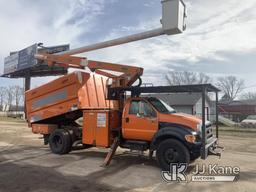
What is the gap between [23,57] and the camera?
57.2m

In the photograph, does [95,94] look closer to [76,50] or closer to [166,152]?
[76,50]

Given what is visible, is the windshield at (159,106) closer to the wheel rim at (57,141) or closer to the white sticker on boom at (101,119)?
the white sticker on boom at (101,119)

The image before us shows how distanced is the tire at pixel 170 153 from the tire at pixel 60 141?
4335 millimetres

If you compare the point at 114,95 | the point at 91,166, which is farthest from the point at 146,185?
the point at 114,95

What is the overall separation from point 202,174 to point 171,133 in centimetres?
144

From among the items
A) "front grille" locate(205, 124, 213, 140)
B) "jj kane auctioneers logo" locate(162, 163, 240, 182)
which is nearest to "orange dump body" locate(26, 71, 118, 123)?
"front grille" locate(205, 124, 213, 140)

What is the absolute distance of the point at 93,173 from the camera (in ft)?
32.0

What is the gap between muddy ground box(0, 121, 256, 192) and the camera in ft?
27.2

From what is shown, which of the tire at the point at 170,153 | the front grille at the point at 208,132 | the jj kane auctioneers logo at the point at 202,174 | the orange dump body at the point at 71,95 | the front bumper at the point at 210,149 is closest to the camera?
the jj kane auctioneers logo at the point at 202,174

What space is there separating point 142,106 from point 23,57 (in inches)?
1973

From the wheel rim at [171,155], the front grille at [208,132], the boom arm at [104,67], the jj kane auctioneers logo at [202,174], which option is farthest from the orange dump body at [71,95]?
the jj kane auctioneers logo at [202,174]

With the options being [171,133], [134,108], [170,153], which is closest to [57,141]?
[134,108]

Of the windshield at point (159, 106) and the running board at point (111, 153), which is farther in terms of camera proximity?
the running board at point (111, 153)

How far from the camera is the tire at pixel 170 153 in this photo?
31.7ft
